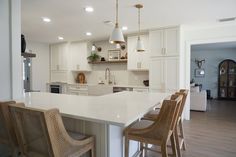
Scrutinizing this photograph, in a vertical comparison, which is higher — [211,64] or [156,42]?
[156,42]

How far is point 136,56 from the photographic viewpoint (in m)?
5.43

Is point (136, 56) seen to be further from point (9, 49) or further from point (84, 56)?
point (9, 49)

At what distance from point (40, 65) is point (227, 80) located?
29.0 ft

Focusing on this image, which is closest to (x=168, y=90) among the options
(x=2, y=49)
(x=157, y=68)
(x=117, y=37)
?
(x=157, y=68)

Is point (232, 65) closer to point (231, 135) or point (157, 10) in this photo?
point (231, 135)

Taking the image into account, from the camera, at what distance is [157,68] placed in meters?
4.85

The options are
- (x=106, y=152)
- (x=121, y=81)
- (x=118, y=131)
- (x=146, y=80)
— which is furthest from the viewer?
(x=121, y=81)

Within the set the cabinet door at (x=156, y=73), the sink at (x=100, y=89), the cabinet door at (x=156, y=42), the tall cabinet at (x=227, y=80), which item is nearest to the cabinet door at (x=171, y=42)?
the cabinet door at (x=156, y=42)

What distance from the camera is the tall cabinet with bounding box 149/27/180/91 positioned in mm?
4602

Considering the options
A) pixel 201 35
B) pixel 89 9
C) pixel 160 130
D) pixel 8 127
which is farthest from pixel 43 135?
pixel 201 35

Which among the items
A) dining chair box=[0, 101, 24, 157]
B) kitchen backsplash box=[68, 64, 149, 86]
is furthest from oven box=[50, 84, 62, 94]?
dining chair box=[0, 101, 24, 157]

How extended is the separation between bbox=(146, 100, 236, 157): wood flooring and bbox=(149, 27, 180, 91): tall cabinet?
3.70 ft

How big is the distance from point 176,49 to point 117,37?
256cm

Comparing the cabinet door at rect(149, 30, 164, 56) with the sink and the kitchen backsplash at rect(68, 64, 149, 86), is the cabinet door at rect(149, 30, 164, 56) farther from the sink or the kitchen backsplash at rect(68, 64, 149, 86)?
the sink
